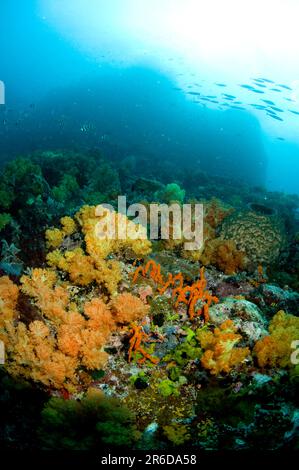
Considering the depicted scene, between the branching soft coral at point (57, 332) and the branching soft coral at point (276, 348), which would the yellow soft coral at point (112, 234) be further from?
the branching soft coral at point (276, 348)

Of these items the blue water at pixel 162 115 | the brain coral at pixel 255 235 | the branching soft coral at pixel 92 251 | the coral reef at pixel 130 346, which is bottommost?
the coral reef at pixel 130 346

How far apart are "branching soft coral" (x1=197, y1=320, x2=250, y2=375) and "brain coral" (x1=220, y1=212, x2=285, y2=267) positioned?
10.9 feet

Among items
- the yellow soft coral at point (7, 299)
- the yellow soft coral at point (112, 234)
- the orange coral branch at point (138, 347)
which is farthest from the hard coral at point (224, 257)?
the yellow soft coral at point (7, 299)

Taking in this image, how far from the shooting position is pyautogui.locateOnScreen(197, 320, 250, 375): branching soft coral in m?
3.78

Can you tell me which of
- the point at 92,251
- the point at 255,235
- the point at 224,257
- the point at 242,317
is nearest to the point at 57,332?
the point at 92,251

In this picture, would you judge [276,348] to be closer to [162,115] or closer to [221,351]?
[221,351]

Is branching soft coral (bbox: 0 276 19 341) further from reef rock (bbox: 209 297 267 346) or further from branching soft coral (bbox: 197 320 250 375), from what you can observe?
reef rock (bbox: 209 297 267 346)

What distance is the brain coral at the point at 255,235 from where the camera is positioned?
7266mm

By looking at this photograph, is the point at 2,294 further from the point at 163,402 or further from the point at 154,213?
the point at 154,213

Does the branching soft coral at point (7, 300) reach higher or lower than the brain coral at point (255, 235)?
lower

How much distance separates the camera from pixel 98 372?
12.9 ft

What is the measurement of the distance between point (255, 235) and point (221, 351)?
427 cm

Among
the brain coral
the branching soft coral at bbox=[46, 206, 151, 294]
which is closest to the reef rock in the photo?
the branching soft coral at bbox=[46, 206, 151, 294]

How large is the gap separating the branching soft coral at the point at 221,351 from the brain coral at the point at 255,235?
10.9ft
